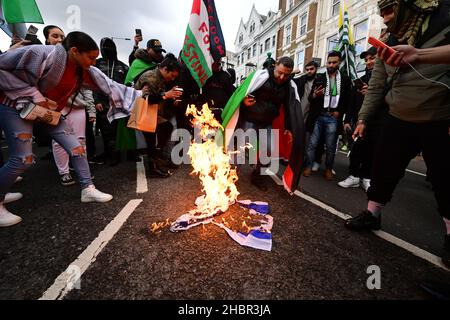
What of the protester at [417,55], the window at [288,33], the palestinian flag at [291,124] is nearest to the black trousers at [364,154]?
the palestinian flag at [291,124]

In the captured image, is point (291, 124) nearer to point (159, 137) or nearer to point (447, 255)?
point (447, 255)

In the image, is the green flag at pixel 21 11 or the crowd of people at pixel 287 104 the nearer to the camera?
the crowd of people at pixel 287 104

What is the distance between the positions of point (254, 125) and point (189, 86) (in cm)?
208

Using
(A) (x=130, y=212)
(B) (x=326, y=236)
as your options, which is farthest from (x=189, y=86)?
(B) (x=326, y=236)

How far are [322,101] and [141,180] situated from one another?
425cm

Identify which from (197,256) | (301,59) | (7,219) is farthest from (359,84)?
(301,59)

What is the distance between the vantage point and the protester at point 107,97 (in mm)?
5270

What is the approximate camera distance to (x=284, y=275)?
1.93 m

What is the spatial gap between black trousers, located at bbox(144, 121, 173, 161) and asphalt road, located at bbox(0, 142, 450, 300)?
51.8 inches

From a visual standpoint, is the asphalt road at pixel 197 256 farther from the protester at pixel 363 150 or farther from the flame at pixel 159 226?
the protester at pixel 363 150

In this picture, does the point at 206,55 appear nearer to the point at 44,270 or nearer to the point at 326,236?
the point at 326,236

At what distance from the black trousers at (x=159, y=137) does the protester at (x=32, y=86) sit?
1516 millimetres

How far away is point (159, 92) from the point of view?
4250 millimetres
